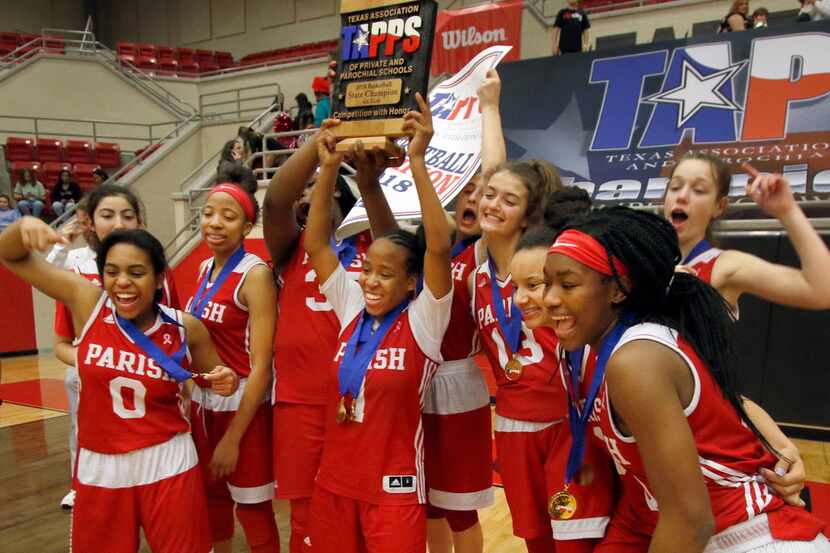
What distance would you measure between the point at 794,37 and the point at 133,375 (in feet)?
20.4

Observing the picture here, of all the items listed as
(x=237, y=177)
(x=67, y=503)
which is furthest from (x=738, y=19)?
(x=67, y=503)

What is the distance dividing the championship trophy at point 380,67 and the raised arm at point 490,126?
0.57m

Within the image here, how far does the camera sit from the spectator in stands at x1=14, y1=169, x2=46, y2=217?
33.3 ft

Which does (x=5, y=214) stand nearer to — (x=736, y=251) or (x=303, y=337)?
(x=303, y=337)

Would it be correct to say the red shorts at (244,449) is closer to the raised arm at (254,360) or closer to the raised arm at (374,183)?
the raised arm at (254,360)

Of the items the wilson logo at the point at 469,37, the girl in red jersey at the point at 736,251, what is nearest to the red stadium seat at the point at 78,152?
the wilson logo at the point at 469,37

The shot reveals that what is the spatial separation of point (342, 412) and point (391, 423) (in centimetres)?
16

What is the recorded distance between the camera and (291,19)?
56.5 ft

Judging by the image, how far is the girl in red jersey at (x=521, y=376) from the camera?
1924 millimetres

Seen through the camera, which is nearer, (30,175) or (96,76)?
(30,175)

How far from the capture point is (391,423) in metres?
1.91

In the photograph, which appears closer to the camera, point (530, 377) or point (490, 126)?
point (530, 377)

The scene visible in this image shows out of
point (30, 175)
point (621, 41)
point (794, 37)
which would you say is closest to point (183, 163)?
point (30, 175)

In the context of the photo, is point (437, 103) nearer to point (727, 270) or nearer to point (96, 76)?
point (727, 270)
